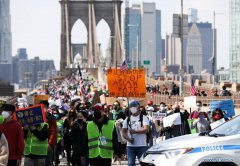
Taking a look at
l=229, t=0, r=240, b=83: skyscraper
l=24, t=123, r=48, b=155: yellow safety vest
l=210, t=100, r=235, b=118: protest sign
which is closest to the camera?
l=24, t=123, r=48, b=155: yellow safety vest

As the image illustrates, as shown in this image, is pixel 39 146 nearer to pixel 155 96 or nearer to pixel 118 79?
pixel 118 79

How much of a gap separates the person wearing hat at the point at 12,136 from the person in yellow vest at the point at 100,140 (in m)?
1.21

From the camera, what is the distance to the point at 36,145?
45.1ft

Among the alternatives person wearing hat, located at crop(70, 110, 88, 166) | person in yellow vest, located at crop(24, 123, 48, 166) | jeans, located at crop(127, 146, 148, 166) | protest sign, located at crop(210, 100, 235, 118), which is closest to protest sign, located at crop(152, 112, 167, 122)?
protest sign, located at crop(210, 100, 235, 118)

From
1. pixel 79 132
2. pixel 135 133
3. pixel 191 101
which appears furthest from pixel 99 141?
pixel 191 101

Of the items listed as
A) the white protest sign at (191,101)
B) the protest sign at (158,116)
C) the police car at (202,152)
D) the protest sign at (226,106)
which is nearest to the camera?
the police car at (202,152)

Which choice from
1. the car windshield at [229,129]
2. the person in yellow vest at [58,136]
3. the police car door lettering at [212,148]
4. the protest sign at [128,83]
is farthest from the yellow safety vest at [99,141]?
the protest sign at [128,83]

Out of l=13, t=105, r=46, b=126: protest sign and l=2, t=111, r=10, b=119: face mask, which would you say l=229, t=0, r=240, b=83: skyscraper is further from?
l=2, t=111, r=10, b=119: face mask

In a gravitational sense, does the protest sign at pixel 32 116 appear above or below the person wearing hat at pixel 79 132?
above

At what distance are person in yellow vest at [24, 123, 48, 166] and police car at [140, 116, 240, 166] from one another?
233 cm

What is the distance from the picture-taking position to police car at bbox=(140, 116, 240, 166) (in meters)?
11.5

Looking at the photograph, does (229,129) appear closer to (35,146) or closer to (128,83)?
(35,146)

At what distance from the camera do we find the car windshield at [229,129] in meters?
11.9

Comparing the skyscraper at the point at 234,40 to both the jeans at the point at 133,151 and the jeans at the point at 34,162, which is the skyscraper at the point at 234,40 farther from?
the jeans at the point at 34,162
